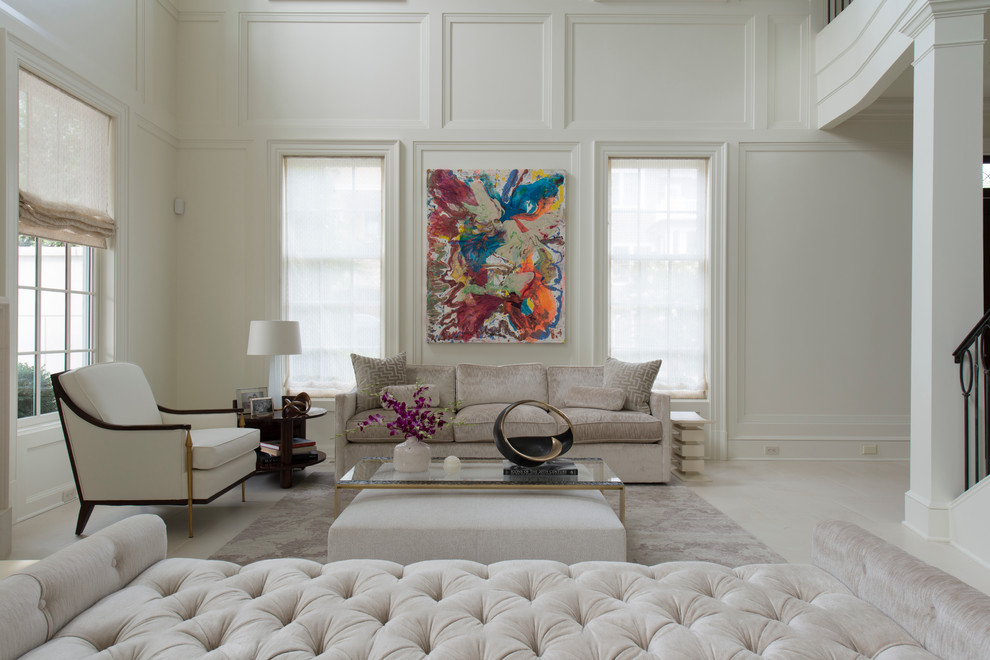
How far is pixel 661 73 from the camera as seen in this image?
17.5 ft

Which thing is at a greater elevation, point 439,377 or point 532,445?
point 439,377

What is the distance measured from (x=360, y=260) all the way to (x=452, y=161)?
1.24 m

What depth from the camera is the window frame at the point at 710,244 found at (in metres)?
5.30

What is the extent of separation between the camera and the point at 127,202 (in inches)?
177

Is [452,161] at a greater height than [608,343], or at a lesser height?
greater

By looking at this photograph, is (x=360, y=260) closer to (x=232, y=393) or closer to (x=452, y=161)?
(x=452, y=161)

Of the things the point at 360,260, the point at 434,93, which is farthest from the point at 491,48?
the point at 360,260

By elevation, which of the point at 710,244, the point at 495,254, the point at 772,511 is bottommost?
the point at 772,511

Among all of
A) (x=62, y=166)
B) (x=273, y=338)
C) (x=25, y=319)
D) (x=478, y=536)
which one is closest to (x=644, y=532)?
(x=478, y=536)

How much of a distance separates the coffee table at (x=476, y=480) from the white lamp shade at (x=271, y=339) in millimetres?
1693

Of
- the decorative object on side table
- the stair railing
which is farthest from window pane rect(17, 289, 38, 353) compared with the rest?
the stair railing

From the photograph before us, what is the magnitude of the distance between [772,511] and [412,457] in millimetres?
2365

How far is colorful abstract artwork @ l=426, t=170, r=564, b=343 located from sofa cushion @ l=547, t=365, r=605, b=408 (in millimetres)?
400

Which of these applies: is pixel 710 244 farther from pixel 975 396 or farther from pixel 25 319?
pixel 25 319
